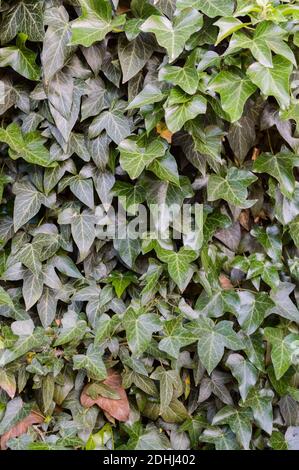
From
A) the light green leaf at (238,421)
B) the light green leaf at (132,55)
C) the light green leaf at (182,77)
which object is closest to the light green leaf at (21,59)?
the light green leaf at (132,55)

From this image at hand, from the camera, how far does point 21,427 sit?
1.58 metres

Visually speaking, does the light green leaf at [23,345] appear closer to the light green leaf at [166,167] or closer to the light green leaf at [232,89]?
the light green leaf at [166,167]

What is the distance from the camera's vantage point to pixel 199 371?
1623 millimetres

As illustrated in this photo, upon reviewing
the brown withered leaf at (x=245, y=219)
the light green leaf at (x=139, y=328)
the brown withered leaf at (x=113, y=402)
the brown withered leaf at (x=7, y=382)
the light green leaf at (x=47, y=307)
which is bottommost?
the brown withered leaf at (x=113, y=402)

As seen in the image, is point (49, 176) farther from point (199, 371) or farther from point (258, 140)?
point (199, 371)

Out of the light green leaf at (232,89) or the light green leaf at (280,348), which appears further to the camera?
the light green leaf at (280,348)

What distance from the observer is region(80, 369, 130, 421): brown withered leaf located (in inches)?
62.9

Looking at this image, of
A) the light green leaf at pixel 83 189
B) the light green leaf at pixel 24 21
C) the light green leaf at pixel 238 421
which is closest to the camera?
the light green leaf at pixel 24 21

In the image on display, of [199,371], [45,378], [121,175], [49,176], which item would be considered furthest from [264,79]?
[45,378]

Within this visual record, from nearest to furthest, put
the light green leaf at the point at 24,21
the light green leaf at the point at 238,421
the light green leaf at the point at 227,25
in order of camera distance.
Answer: the light green leaf at the point at 227,25 → the light green leaf at the point at 24,21 → the light green leaf at the point at 238,421

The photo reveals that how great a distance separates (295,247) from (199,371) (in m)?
0.54

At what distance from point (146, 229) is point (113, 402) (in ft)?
1.97

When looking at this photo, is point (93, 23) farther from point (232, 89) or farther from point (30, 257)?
point (30, 257)

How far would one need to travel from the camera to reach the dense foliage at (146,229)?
4.47 feet
